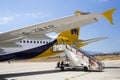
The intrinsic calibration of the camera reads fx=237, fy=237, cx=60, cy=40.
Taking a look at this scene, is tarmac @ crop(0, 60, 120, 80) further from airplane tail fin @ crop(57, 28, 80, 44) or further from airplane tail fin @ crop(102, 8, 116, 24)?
airplane tail fin @ crop(102, 8, 116, 24)

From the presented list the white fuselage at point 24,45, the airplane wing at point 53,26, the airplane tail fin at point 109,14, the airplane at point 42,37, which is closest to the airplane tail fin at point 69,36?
the airplane at point 42,37

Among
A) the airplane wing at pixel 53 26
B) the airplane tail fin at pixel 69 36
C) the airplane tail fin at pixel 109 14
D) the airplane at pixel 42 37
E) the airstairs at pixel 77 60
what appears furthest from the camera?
the airplane tail fin at pixel 69 36

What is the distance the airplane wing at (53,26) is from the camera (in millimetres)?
15538

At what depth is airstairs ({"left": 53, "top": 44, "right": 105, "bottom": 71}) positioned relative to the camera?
2166 cm

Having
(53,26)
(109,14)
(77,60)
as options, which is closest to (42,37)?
(53,26)

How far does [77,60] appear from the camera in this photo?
22.7 meters

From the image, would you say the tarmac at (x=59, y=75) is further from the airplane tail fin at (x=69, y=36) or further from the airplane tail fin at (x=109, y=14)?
the airplane tail fin at (x=109, y=14)

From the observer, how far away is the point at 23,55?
22.1 meters

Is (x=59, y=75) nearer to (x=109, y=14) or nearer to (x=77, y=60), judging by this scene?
(x=77, y=60)

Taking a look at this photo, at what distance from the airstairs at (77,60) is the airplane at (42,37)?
1.44m

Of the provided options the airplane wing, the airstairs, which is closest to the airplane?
the airplane wing

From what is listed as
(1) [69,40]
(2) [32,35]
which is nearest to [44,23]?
(2) [32,35]

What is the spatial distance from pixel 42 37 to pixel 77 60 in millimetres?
6375

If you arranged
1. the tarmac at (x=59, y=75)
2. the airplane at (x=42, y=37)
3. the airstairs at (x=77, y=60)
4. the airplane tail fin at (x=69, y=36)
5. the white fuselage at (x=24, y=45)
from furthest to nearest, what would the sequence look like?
the airplane tail fin at (x=69, y=36), the airstairs at (x=77, y=60), the white fuselage at (x=24, y=45), the tarmac at (x=59, y=75), the airplane at (x=42, y=37)
